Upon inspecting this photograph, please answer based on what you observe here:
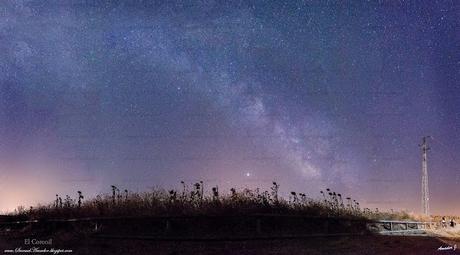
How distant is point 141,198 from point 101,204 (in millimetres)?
2395

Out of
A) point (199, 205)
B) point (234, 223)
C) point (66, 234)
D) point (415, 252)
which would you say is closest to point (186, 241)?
point (234, 223)

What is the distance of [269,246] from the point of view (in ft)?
54.7

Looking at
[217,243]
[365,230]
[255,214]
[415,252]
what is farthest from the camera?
[365,230]

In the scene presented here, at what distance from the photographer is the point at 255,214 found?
62.1ft

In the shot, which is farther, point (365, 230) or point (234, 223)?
point (365, 230)

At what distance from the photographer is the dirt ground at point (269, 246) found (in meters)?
15.7

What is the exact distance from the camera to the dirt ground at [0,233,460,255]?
51.6ft

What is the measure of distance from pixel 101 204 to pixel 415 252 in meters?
14.8

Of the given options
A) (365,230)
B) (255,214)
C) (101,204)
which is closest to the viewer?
(255,214)

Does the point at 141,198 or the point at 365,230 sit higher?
the point at 141,198

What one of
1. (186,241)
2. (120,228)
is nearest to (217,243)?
(186,241)

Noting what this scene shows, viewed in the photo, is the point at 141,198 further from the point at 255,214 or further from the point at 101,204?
the point at 255,214

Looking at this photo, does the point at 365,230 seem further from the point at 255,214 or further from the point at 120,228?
the point at 120,228

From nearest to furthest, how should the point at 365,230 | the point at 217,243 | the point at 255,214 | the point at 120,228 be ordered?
the point at 217,243, the point at 255,214, the point at 120,228, the point at 365,230
